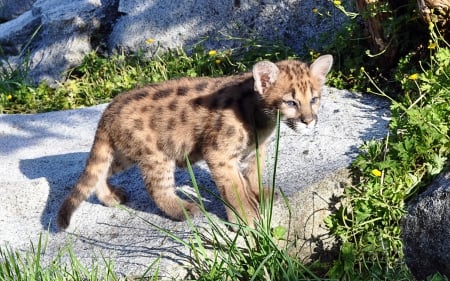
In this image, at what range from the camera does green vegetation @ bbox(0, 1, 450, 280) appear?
15.0 feet

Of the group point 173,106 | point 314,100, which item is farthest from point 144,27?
point 314,100

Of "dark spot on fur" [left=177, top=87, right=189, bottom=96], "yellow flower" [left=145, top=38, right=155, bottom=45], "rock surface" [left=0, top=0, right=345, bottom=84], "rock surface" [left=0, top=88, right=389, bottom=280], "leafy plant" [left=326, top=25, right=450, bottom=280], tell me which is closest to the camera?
"leafy plant" [left=326, top=25, right=450, bottom=280]

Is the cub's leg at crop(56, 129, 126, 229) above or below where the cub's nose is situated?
below

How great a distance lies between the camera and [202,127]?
5.51 meters

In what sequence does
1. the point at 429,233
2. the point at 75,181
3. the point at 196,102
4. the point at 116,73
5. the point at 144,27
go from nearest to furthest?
the point at 429,233 < the point at 196,102 < the point at 75,181 < the point at 116,73 < the point at 144,27

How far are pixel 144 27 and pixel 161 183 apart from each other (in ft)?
14.6

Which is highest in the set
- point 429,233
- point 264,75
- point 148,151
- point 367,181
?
point 264,75

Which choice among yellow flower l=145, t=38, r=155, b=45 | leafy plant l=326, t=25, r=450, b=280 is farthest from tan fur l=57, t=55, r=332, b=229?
yellow flower l=145, t=38, r=155, b=45

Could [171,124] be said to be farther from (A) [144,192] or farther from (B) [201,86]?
(A) [144,192]

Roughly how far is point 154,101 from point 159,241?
1.09m

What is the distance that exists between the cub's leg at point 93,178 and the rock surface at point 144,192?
Result: 125mm

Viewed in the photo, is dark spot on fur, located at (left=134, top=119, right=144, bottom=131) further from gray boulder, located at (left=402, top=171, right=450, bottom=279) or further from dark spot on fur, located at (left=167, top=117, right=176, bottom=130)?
gray boulder, located at (left=402, top=171, right=450, bottom=279)

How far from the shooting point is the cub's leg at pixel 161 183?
5562mm

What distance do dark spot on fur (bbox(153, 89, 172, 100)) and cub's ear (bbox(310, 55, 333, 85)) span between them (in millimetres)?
1069
